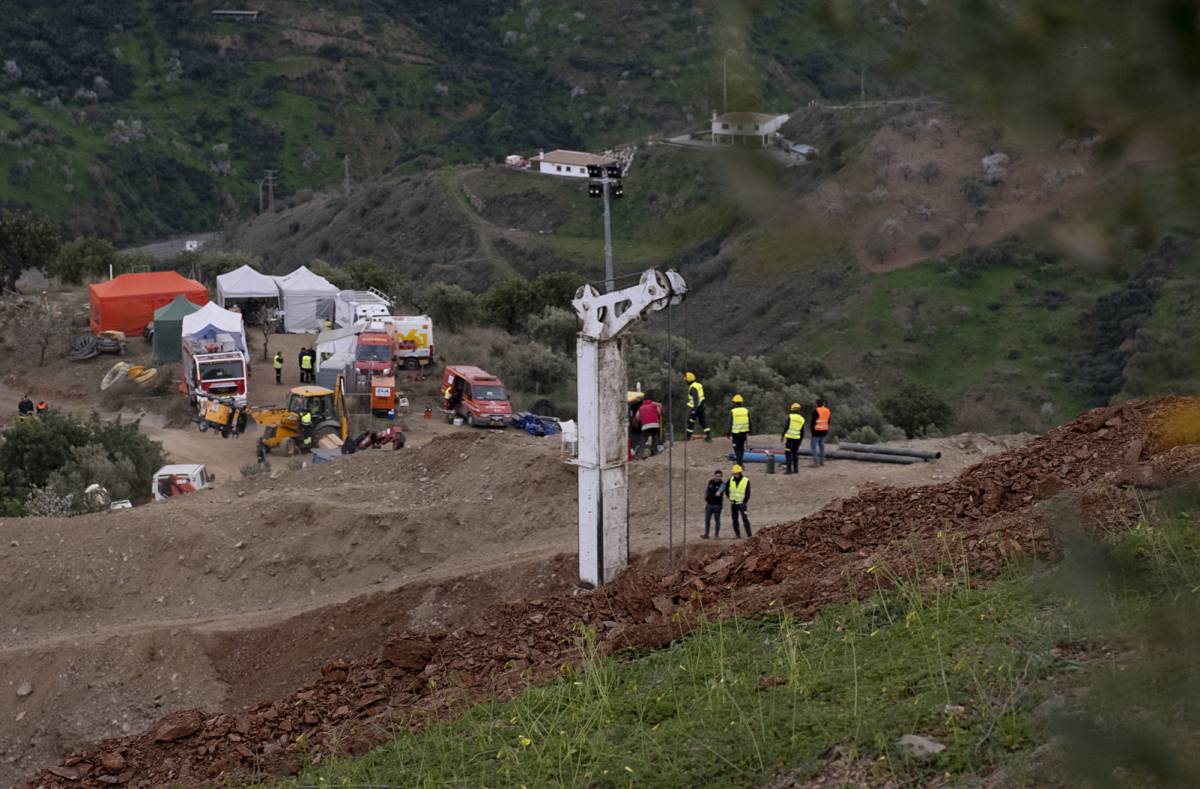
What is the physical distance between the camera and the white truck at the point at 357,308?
36.2 metres

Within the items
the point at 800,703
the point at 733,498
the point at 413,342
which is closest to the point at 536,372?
the point at 413,342

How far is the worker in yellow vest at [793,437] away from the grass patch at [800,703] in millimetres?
7900

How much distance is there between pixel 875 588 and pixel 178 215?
84.2 meters

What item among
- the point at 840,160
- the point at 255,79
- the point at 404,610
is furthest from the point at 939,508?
the point at 255,79

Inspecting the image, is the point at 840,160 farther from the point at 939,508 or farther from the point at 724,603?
the point at 939,508

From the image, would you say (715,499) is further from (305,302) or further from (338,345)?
(305,302)

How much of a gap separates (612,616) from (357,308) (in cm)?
2621

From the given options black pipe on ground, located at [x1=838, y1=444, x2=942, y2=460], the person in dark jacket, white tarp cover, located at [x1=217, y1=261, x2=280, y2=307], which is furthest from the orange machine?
the person in dark jacket

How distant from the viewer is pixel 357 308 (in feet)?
120

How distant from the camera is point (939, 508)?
1291 cm

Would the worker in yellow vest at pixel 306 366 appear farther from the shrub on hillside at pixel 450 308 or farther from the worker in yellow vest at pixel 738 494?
the worker in yellow vest at pixel 738 494

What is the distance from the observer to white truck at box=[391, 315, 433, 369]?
33844 mm

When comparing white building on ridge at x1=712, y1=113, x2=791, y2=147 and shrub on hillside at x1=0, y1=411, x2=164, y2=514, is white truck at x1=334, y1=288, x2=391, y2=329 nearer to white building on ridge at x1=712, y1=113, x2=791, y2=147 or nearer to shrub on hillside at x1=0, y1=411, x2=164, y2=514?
shrub on hillside at x1=0, y1=411, x2=164, y2=514

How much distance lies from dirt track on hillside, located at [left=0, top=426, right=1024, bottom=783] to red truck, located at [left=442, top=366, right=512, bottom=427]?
28.5ft
